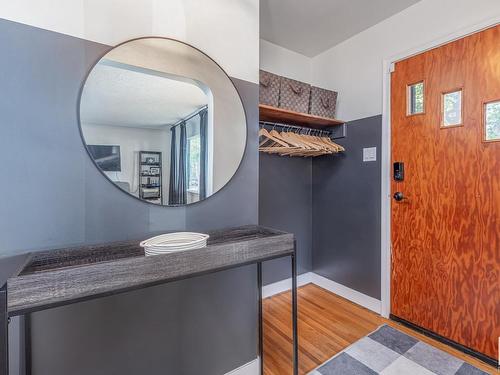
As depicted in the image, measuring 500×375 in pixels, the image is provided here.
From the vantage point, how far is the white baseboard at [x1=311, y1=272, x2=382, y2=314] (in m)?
2.14

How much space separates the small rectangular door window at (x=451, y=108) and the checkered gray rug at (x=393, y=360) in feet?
4.98

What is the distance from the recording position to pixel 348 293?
2.35 meters

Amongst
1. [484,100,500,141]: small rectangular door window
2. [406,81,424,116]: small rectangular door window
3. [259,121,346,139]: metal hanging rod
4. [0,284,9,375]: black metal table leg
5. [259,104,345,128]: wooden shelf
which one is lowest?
[0,284,9,375]: black metal table leg

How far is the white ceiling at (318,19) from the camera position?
1.87m

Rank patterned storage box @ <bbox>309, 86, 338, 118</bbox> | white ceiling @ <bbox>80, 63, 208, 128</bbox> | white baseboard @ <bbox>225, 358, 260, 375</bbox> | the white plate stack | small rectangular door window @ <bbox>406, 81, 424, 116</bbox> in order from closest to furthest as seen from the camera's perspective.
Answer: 1. the white plate stack
2. white ceiling @ <bbox>80, 63, 208, 128</bbox>
3. white baseboard @ <bbox>225, 358, 260, 375</bbox>
4. small rectangular door window @ <bbox>406, 81, 424, 116</bbox>
5. patterned storage box @ <bbox>309, 86, 338, 118</bbox>

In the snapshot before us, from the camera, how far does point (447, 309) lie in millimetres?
1704

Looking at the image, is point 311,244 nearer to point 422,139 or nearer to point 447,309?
point 447,309

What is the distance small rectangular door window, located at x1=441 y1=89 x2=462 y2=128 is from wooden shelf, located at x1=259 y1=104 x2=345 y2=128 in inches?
30.7

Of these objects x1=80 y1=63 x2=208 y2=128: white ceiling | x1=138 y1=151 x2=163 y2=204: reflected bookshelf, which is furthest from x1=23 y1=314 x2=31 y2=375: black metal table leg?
x1=80 y1=63 x2=208 y2=128: white ceiling

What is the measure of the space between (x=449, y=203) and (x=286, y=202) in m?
1.27

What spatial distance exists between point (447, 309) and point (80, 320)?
219 centimetres

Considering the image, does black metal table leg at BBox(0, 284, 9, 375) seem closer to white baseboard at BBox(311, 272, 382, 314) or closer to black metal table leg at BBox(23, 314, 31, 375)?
black metal table leg at BBox(23, 314, 31, 375)

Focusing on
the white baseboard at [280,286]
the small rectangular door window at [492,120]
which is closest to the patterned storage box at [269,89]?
the small rectangular door window at [492,120]

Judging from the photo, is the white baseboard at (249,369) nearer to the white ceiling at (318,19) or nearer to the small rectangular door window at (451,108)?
the small rectangular door window at (451,108)
